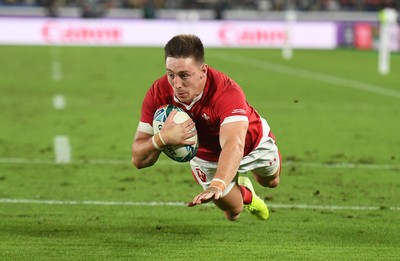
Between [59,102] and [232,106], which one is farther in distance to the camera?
[59,102]

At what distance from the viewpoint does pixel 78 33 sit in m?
38.8

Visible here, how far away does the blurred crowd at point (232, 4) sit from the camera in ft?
145

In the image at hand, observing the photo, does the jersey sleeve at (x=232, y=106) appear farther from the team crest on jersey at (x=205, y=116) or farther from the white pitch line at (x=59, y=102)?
the white pitch line at (x=59, y=102)

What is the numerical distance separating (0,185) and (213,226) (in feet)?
9.78

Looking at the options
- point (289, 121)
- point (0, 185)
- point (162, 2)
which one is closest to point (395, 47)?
point (162, 2)

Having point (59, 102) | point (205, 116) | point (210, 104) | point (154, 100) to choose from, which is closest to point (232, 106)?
point (210, 104)

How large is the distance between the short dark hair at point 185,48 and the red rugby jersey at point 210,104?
0.34 m

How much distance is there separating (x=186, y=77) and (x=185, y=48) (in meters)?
0.20

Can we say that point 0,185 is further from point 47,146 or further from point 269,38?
point 269,38

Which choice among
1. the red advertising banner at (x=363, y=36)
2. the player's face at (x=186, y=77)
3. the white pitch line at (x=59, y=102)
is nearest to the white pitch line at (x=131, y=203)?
the player's face at (x=186, y=77)

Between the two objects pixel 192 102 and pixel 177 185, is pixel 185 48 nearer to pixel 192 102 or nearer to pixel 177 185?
pixel 192 102

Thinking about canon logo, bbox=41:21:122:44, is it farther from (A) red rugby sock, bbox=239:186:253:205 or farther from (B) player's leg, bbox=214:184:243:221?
(B) player's leg, bbox=214:184:243:221

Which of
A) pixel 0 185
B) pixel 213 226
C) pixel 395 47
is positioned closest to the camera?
pixel 213 226

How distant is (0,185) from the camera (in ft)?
32.1
